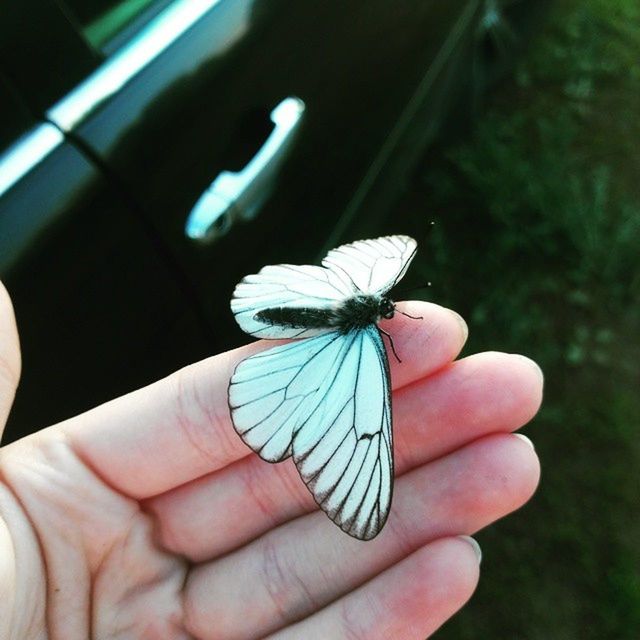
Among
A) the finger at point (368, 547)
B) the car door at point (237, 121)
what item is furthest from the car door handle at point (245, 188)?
the finger at point (368, 547)

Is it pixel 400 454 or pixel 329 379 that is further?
pixel 400 454

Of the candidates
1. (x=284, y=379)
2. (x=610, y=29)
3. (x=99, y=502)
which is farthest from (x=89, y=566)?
(x=610, y=29)

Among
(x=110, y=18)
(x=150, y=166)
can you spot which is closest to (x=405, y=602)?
(x=150, y=166)

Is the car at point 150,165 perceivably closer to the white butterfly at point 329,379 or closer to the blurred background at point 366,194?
the blurred background at point 366,194

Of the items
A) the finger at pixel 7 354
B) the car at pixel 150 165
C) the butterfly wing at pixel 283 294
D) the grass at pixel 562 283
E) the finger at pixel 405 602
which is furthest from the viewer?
the grass at pixel 562 283

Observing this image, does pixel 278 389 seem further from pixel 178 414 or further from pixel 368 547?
pixel 368 547

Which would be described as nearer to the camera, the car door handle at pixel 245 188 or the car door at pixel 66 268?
the car door at pixel 66 268

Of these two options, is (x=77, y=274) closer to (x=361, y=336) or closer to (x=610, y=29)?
(x=361, y=336)

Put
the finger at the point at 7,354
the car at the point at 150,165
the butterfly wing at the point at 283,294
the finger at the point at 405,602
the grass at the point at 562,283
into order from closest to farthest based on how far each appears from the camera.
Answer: the finger at the point at 7,354, the car at the point at 150,165, the finger at the point at 405,602, the butterfly wing at the point at 283,294, the grass at the point at 562,283
